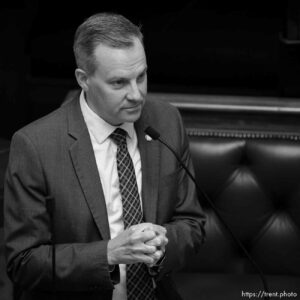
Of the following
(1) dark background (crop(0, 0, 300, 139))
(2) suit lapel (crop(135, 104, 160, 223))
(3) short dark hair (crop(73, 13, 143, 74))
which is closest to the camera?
Result: (3) short dark hair (crop(73, 13, 143, 74))

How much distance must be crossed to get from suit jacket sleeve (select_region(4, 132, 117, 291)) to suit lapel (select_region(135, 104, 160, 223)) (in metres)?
0.15

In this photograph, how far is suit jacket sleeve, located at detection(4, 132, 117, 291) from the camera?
4.56 feet

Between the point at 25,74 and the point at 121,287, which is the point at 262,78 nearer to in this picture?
the point at 25,74

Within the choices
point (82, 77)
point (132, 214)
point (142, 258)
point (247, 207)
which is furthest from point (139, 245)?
point (247, 207)

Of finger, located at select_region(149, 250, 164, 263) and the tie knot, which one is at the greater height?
the tie knot

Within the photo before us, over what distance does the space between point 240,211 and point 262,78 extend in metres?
0.54

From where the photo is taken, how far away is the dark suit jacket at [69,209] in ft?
4.59

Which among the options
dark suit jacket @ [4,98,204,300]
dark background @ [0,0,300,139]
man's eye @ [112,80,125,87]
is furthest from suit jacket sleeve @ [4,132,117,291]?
dark background @ [0,0,300,139]

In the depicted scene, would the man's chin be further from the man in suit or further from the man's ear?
the man's ear

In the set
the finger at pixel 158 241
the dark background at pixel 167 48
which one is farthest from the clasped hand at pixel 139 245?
the dark background at pixel 167 48

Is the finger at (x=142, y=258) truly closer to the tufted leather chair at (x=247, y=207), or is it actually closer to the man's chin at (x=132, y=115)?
the man's chin at (x=132, y=115)

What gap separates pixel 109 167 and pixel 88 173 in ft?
0.19

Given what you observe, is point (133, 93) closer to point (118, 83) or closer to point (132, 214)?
point (118, 83)

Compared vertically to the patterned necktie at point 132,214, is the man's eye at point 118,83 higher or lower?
higher
